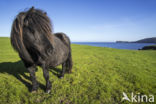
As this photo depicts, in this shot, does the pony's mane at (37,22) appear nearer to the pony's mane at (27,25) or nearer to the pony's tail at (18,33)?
the pony's mane at (27,25)

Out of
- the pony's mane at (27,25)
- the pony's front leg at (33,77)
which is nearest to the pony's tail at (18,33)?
the pony's mane at (27,25)

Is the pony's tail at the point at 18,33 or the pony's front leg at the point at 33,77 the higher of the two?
the pony's tail at the point at 18,33

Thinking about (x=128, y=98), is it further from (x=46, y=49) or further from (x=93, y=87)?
(x=46, y=49)

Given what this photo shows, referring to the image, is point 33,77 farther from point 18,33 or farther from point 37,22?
point 37,22

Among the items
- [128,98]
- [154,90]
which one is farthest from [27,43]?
[154,90]

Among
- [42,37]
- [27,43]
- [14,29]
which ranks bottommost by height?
[27,43]

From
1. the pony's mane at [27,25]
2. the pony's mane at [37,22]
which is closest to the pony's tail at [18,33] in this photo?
the pony's mane at [27,25]

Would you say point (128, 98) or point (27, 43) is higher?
point (27, 43)

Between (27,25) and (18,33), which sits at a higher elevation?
(27,25)

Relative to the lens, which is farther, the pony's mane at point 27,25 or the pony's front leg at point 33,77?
the pony's front leg at point 33,77

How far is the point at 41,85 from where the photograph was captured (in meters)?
3.25

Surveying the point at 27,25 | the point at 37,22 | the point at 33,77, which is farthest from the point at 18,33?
the point at 33,77

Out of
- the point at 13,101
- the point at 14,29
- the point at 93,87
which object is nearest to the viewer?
the point at 14,29

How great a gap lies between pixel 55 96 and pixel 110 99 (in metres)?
1.91
